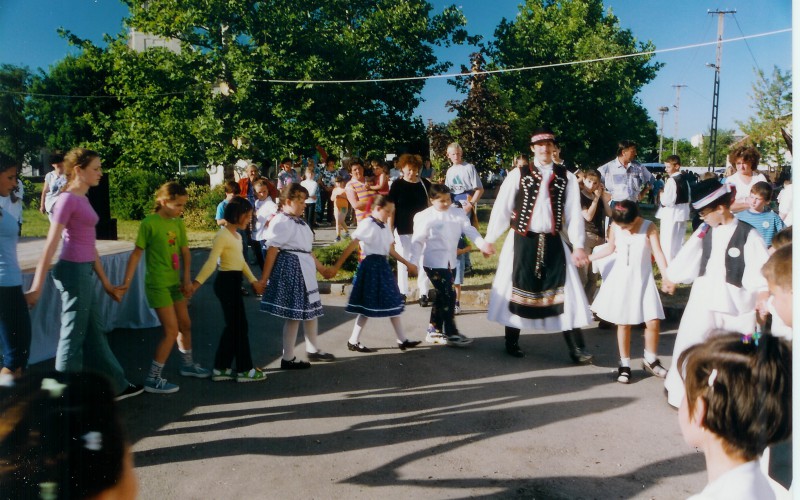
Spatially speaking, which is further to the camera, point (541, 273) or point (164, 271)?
point (541, 273)

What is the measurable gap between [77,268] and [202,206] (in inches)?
38.1

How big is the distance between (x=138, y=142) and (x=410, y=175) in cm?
319

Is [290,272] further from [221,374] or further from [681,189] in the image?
[681,189]

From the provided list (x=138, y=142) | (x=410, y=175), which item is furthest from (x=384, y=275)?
(x=138, y=142)

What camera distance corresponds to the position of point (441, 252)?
5.07 metres

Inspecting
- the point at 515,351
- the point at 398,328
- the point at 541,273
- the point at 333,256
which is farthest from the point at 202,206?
the point at 333,256

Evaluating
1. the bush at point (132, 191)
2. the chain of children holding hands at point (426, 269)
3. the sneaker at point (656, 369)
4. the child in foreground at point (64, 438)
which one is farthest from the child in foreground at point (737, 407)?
the sneaker at point (656, 369)

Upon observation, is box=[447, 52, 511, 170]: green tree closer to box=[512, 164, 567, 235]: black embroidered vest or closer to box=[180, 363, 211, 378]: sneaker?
box=[512, 164, 567, 235]: black embroidered vest

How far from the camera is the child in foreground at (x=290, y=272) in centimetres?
427

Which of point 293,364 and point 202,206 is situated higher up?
point 202,206

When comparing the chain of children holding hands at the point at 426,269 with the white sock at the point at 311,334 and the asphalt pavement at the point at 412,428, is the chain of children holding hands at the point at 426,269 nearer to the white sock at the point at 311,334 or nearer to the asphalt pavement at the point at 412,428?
the white sock at the point at 311,334

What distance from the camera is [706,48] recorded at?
3209 millimetres

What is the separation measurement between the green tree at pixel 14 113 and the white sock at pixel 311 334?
7.64 feet

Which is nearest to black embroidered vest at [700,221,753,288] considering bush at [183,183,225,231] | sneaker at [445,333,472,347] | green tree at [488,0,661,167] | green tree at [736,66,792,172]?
green tree at [736,66,792,172]
